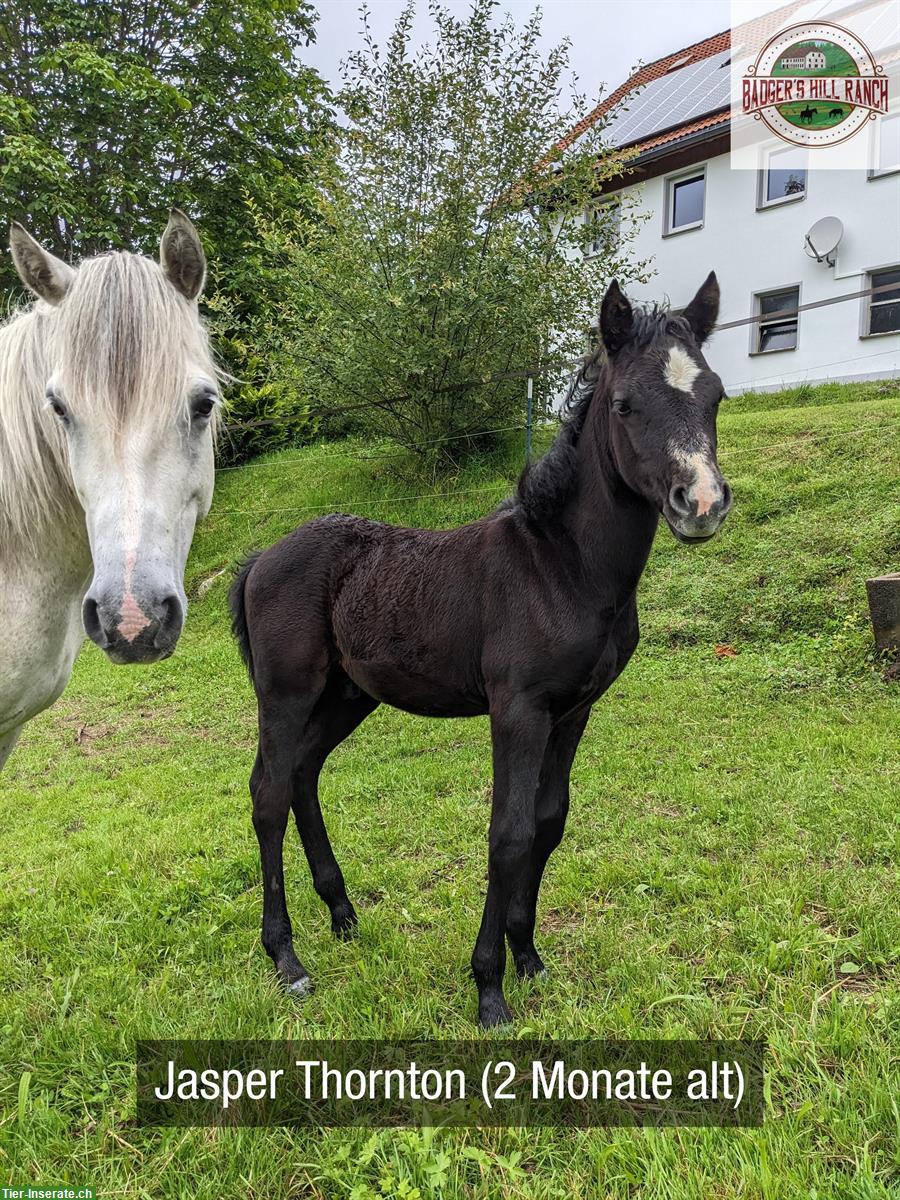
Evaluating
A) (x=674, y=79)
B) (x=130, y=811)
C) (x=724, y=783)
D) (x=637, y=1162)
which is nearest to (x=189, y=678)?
(x=130, y=811)

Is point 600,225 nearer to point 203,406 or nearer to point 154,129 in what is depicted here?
point 154,129

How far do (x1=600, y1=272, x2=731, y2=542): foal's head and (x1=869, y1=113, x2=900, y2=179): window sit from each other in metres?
15.0

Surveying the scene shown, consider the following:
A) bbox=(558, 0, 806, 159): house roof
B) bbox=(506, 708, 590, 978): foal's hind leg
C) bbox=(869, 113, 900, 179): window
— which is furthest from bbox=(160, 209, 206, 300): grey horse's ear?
bbox=(869, 113, 900, 179): window

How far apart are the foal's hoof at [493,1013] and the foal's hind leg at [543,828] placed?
0.86 ft

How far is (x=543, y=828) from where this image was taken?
8.07 feet

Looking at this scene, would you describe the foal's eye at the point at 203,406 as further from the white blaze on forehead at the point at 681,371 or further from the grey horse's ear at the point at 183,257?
the white blaze on forehead at the point at 681,371

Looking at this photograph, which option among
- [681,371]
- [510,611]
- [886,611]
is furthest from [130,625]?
[886,611]

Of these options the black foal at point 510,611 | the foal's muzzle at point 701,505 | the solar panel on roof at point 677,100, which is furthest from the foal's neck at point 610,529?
the solar panel on roof at point 677,100

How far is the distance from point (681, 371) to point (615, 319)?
0.94 feet

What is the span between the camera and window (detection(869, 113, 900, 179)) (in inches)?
518

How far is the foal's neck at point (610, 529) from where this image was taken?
7.39 ft

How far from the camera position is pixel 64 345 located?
66.0 inches

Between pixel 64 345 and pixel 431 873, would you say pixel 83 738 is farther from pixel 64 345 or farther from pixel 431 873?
pixel 64 345

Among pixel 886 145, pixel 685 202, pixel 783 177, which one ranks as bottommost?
pixel 886 145
